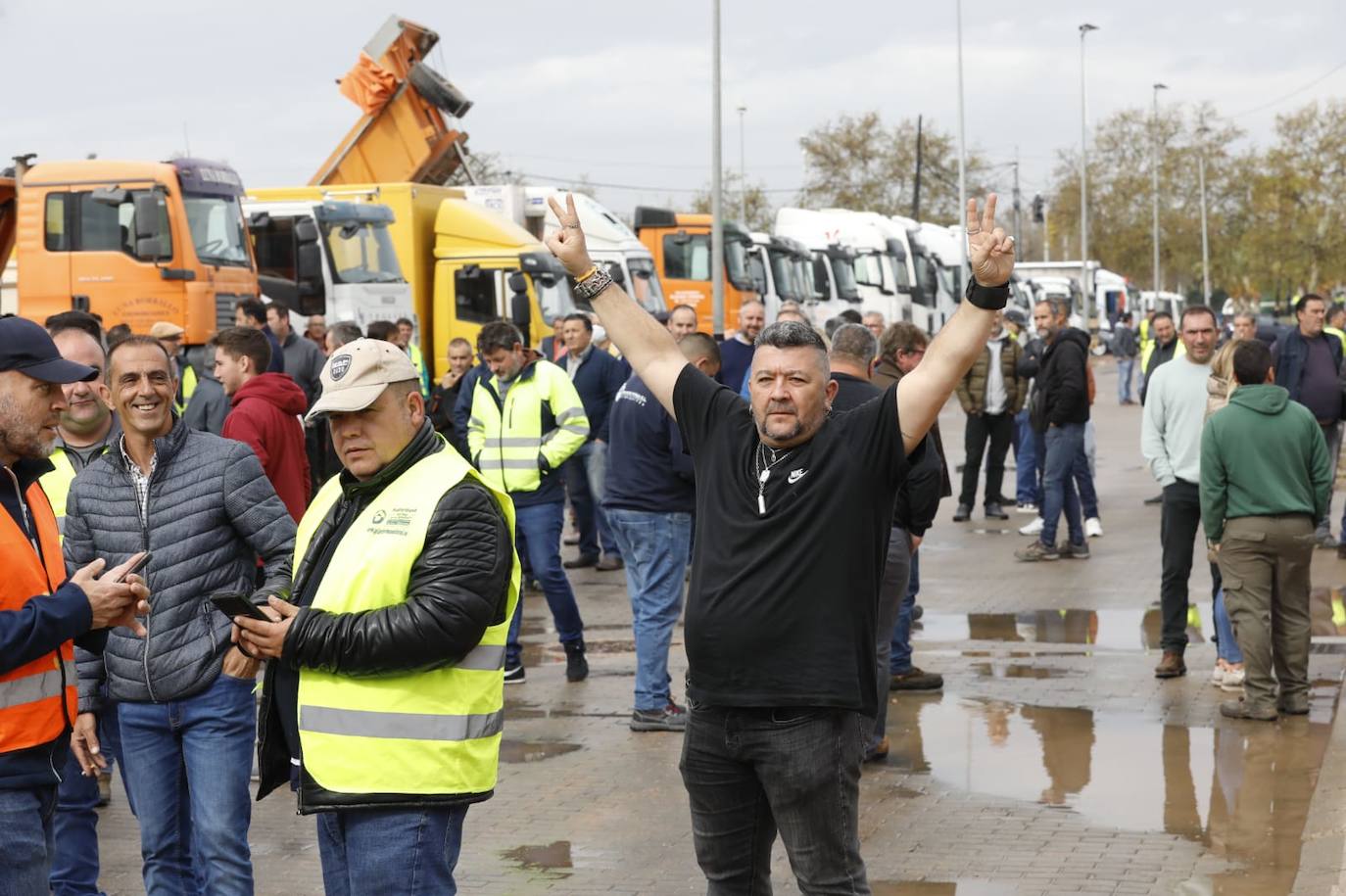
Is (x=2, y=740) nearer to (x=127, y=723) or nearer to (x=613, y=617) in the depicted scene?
(x=127, y=723)

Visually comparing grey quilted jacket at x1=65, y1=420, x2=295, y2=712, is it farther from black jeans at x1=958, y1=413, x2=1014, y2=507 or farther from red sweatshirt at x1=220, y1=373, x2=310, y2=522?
black jeans at x1=958, y1=413, x2=1014, y2=507

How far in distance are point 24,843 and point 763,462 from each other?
198cm

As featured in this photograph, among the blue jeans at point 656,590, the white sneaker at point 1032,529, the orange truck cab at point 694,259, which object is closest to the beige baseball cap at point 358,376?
the blue jeans at point 656,590

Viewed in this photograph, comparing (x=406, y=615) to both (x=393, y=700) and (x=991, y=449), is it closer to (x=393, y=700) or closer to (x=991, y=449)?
(x=393, y=700)

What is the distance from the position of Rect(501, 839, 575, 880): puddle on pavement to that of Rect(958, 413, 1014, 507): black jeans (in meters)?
10.2

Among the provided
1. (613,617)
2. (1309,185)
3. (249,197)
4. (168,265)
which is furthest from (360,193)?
(1309,185)

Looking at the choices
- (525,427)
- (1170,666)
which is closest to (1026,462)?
(1170,666)

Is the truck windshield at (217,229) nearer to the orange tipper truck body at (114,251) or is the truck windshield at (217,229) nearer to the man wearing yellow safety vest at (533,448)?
the orange tipper truck body at (114,251)

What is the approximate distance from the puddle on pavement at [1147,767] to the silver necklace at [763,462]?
89.6 inches

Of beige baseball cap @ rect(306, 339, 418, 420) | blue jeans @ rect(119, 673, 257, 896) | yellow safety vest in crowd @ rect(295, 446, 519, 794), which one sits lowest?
blue jeans @ rect(119, 673, 257, 896)

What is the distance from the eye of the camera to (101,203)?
1950cm

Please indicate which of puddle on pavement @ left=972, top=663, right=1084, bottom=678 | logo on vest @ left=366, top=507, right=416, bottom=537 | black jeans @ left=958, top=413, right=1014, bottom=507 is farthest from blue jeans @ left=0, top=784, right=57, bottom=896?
black jeans @ left=958, top=413, right=1014, bottom=507

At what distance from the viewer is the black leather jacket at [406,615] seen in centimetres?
396

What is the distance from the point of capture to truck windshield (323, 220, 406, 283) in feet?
74.2
